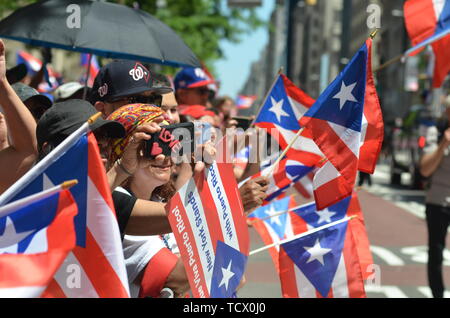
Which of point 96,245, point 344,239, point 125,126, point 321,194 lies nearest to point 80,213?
point 96,245

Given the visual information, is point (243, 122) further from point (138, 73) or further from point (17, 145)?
point (17, 145)

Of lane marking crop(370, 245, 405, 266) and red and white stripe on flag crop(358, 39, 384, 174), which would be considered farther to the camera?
lane marking crop(370, 245, 405, 266)

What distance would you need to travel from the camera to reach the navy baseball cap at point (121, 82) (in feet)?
12.5

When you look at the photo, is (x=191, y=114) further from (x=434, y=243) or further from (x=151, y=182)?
(x=151, y=182)

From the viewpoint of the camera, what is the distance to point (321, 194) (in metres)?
4.02

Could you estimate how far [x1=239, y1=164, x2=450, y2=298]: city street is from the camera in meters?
8.23

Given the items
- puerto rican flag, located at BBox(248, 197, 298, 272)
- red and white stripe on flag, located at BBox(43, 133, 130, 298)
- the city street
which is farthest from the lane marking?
red and white stripe on flag, located at BBox(43, 133, 130, 298)

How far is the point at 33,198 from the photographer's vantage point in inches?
91.7

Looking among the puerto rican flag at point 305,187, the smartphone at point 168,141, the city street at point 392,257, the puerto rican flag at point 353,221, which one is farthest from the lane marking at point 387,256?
the smartphone at point 168,141

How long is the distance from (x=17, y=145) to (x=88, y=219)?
1.10 meters

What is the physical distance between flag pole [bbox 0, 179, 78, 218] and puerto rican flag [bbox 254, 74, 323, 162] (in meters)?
2.82

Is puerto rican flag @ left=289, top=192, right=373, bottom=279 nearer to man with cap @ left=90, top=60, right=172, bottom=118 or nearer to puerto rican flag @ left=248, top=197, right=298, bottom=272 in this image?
puerto rican flag @ left=248, top=197, right=298, bottom=272

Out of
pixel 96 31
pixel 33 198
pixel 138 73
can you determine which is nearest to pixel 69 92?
pixel 96 31

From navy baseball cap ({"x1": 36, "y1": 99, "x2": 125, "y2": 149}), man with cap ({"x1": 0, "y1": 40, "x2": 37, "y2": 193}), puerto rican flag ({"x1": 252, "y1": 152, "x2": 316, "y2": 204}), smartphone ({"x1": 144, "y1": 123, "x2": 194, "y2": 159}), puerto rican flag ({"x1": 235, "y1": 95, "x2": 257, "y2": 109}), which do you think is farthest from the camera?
puerto rican flag ({"x1": 235, "y1": 95, "x2": 257, "y2": 109})
